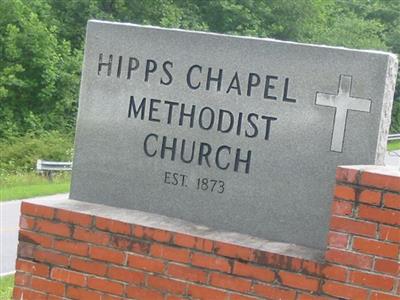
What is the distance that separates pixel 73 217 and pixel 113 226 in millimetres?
260

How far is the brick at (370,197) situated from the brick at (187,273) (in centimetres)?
95

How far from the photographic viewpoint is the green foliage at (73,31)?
3203cm

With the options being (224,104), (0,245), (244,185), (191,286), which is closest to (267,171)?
(244,185)

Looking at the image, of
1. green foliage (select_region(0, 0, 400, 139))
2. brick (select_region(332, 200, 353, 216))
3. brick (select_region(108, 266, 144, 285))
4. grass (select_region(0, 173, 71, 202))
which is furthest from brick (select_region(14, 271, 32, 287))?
green foliage (select_region(0, 0, 400, 139))

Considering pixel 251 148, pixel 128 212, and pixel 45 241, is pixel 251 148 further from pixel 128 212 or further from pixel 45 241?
pixel 45 241

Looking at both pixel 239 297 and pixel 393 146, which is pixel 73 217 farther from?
pixel 393 146

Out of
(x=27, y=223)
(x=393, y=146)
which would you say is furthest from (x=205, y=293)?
(x=393, y=146)

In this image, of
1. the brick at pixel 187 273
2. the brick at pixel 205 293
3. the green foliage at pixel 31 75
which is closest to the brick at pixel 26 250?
the brick at pixel 187 273

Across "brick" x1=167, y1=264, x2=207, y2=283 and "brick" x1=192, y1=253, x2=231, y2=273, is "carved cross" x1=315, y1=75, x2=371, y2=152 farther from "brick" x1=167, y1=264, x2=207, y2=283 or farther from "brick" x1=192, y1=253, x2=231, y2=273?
"brick" x1=167, y1=264, x2=207, y2=283

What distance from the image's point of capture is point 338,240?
3.90 metres

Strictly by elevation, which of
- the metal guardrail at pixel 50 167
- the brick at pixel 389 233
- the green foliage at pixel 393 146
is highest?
the green foliage at pixel 393 146

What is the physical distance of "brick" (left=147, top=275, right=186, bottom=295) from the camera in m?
4.35

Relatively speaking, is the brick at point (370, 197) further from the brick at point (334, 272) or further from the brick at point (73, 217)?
the brick at point (73, 217)

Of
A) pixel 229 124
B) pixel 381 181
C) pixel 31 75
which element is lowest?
pixel 381 181
